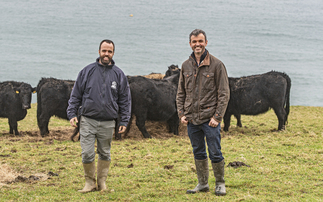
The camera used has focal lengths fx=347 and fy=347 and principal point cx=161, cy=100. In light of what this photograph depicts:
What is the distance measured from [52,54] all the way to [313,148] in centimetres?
5109

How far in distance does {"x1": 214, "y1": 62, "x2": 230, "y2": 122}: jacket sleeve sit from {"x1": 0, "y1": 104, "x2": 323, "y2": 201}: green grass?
4.00 feet

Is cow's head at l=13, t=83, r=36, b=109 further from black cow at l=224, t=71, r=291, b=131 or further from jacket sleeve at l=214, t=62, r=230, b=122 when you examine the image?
jacket sleeve at l=214, t=62, r=230, b=122

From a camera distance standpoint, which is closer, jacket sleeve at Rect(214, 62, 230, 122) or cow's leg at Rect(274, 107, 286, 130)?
jacket sleeve at Rect(214, 62, 230, 122)

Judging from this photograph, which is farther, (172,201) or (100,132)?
(100,132)

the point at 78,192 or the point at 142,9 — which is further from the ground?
the point at 142,9

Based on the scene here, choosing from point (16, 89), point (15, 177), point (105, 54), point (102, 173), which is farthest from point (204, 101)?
point (16, 89)

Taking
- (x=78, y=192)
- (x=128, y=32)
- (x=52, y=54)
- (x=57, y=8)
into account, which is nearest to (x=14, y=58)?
(x=52, y=54)

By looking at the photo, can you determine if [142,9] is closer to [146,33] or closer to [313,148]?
[146,33]

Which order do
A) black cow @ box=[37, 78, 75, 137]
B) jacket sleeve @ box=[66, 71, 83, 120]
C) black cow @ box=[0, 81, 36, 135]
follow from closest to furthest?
jacket sleeve @ box=[66, 71, 83, 120]
black cow @ box=[37, 78, 75, 137]
black cow @ box=[0, 81, 36, 135]

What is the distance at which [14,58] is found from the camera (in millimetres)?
49219

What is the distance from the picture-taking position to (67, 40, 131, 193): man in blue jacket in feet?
17.1

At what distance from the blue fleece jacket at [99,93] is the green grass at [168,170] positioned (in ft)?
4.00

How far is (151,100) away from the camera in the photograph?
11.2 m

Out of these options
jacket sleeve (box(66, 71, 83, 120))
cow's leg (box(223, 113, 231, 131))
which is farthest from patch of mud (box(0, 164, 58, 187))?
cow's leg (box(223, 113, 231, 131))
